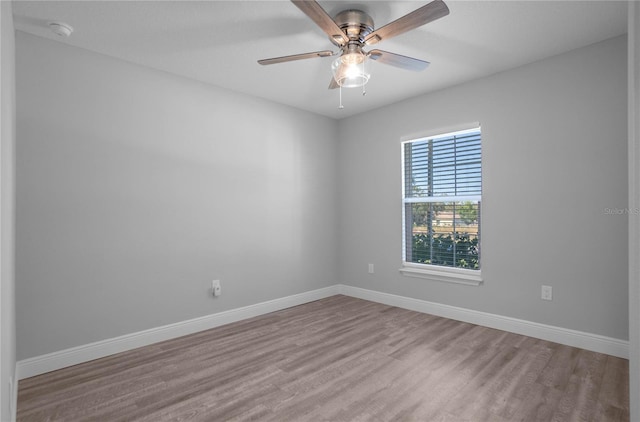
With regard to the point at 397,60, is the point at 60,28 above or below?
above

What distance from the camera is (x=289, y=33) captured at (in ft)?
8.30

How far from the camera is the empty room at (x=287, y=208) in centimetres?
215

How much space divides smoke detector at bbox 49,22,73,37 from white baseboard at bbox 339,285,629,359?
3956mm

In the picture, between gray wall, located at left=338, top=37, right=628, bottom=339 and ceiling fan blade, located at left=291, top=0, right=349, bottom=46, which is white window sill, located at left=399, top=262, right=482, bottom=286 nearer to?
gray wall, located at left=338, top=37, right=628, bottom=339

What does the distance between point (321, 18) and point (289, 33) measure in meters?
0.72

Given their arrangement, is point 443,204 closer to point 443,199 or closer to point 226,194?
point 443,199

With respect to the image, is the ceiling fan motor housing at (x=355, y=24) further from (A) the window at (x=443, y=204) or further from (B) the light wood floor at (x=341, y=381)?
(B) the light wood floor at (x=341, y=381)

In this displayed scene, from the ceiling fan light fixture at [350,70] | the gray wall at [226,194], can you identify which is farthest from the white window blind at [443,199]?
the ceiling fan light fixture at [350,70]

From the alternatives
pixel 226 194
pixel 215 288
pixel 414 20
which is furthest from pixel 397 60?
pixel 215 288

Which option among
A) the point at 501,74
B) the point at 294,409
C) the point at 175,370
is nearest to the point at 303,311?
the point at 175,370

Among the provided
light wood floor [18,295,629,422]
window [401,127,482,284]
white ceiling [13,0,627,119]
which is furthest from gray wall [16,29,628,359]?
light wood floor [18,295,629,422]

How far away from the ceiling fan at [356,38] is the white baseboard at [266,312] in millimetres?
2489

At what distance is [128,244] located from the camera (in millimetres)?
2930

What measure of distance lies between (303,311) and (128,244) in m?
2.01
